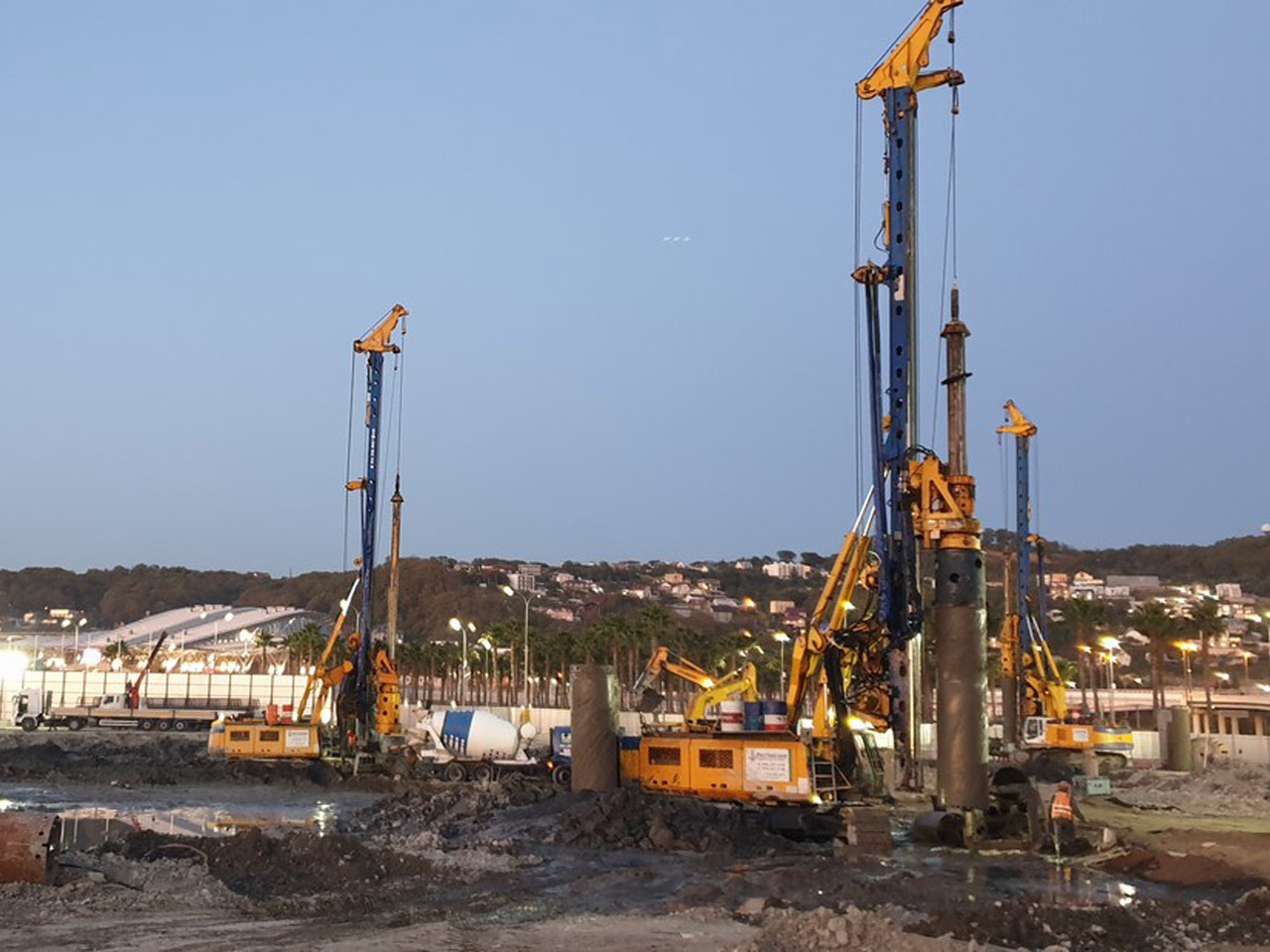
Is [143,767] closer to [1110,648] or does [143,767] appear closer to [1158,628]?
[1110,648]

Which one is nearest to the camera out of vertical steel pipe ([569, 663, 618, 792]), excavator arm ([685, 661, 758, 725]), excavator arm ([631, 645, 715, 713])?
vertical steel pipe ([569, 663, 618, 792])

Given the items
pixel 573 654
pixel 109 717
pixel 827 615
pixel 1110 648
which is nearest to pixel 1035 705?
pixel 1110 648

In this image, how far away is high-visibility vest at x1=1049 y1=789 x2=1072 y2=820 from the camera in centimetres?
2488

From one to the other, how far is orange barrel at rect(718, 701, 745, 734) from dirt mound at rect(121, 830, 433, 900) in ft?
26.3

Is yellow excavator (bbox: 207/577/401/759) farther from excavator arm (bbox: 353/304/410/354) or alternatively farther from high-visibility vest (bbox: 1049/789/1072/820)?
high-visibility vest (bbox: 1049/789/1072/820)

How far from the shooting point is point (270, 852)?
21.5 meters

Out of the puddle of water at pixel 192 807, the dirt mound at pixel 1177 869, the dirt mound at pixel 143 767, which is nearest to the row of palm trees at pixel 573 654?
the dirt mound at pixel 143 767

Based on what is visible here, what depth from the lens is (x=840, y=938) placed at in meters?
13.9

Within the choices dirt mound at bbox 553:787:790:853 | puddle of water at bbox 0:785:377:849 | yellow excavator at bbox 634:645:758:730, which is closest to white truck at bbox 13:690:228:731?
puddle of water at bbox 0:785:377:849

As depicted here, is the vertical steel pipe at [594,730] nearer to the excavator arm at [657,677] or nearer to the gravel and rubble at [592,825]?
the gravel and rubble at [592,825]

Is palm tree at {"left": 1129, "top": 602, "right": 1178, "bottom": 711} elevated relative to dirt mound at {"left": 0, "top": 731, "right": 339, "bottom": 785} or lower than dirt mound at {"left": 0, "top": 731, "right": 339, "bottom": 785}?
elevated

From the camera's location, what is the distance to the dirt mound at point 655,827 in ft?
84.4

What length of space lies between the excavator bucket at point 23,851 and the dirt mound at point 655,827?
35.9 feet

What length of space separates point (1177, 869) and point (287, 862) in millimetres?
14840
